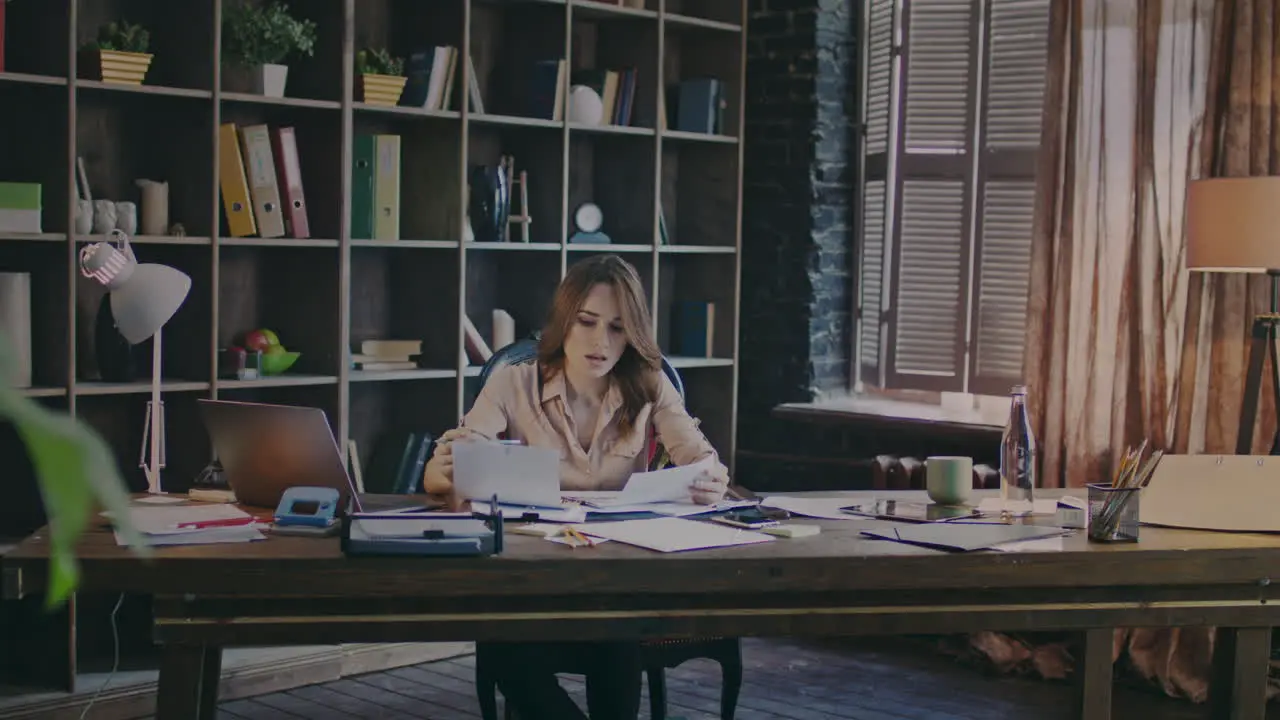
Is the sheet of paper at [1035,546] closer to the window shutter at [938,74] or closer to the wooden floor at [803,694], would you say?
the wooden floor at [803,694]

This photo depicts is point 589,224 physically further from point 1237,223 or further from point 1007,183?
point 1237,223

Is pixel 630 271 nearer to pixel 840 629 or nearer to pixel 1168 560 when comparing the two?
pixel 840 629

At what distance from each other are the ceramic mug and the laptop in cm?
Answer: 113

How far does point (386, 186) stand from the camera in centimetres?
446

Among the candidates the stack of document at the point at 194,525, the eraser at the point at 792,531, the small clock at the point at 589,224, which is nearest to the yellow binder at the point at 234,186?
the small clock at the point at 589,224

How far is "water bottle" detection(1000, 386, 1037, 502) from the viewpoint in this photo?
2.78 metres

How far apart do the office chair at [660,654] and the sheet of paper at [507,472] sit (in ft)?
1.82

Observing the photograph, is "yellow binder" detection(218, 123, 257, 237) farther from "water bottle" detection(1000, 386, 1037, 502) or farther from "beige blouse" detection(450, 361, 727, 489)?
"water bottle" detection(1000, 386, 1037, 502)

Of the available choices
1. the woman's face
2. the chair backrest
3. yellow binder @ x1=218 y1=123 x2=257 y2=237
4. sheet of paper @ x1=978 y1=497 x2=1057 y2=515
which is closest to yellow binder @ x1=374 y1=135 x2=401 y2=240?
yellow binder @ x1=218 y1=123 x2=257 y2=237

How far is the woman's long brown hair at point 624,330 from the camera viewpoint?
309cm

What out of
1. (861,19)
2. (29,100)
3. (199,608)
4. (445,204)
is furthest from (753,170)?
(199,608)

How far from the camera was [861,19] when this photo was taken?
5270 mm

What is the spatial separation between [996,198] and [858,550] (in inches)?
111

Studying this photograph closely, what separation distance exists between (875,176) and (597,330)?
8.01 ft
